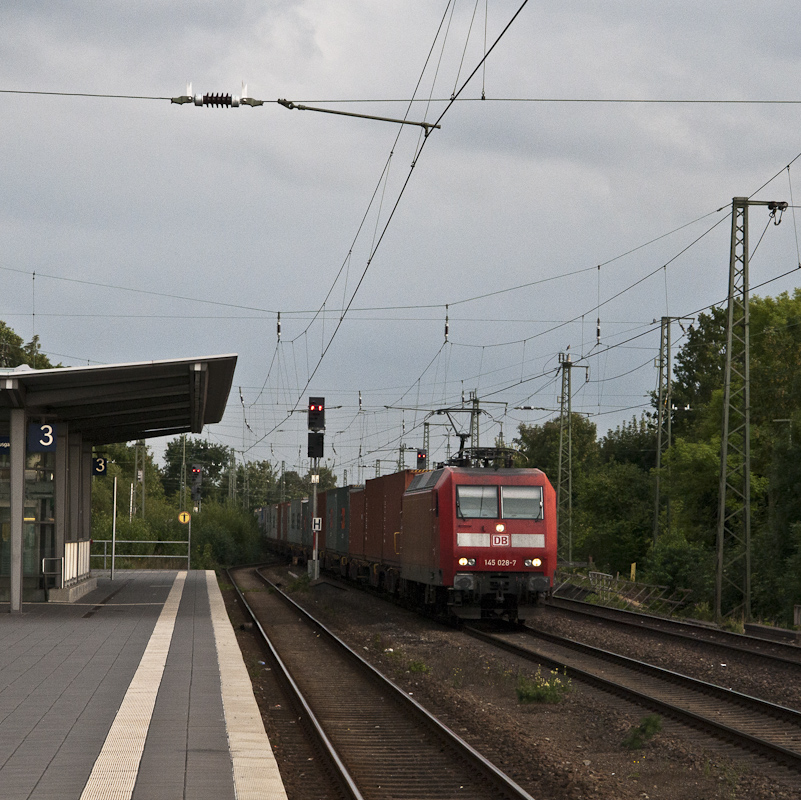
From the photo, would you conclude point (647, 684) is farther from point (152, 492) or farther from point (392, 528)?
point (152, 492)

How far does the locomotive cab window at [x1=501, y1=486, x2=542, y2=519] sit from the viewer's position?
19.5 m

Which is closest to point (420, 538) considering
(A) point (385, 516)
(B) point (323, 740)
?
(A) point (385, 516)

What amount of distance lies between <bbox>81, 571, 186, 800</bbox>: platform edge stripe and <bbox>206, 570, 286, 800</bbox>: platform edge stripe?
26.2 inches

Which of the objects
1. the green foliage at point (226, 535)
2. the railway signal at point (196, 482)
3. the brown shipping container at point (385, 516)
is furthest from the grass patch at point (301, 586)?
the green foliage at point (226, 535)

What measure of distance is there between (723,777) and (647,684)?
16.0ft

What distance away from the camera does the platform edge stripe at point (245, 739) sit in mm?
6559

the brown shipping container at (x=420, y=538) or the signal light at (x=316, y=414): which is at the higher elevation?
the signal light at (x=316, y=414)

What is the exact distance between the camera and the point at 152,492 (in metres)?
87.7

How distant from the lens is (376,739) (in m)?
9.66

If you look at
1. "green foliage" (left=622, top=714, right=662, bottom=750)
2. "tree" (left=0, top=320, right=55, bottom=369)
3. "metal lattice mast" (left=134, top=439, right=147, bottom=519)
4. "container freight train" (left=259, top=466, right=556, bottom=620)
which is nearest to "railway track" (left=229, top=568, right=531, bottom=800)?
"green foliage" (left=622, top=714, right=662, bottom=750)

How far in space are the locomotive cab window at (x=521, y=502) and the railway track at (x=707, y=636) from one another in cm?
281

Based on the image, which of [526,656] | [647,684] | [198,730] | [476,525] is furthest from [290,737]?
[476,525]

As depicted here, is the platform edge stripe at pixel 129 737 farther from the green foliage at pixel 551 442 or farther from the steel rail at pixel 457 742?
the green foliage at pixel 551 442

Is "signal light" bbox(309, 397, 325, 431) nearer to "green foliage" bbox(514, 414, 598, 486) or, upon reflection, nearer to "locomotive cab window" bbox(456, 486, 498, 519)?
"locomotive cab window" bbox(456, 486, 498, 519)
